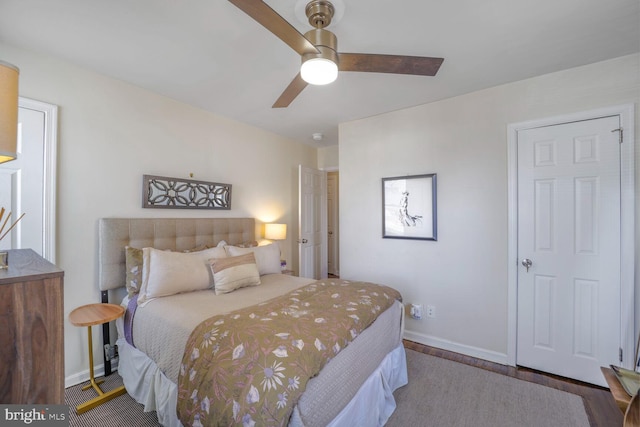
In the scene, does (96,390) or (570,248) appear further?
(570,248)

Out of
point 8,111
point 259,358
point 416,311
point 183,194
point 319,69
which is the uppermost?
point 319,69

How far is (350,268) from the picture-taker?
3.54 metres

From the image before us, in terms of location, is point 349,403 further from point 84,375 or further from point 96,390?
point 84,375

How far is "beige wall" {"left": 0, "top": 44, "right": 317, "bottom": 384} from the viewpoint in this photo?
2156mm

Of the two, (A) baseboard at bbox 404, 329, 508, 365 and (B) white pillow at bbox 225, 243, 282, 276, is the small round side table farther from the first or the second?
(A) baseboard at bbox 404, 329, 508, 365

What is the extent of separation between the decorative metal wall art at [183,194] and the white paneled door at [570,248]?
10.2ft

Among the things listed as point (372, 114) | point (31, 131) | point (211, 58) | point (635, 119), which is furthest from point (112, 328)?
point (635, 119)

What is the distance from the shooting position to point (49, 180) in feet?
6.81

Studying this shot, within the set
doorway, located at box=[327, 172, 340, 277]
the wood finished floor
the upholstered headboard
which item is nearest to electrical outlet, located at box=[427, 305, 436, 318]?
the wood finished floor

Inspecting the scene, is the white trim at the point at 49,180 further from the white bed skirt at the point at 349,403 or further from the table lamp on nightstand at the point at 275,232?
the table lamp on nightstand at the point at 275,232

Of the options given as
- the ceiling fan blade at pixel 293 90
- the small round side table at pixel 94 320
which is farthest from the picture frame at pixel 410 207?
the small round side table at pixel 94 320

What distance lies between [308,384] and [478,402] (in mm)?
1601

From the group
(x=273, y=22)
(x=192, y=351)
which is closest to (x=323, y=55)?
(x=273, y=22)

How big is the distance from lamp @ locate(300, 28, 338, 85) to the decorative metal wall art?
198 centimetres
